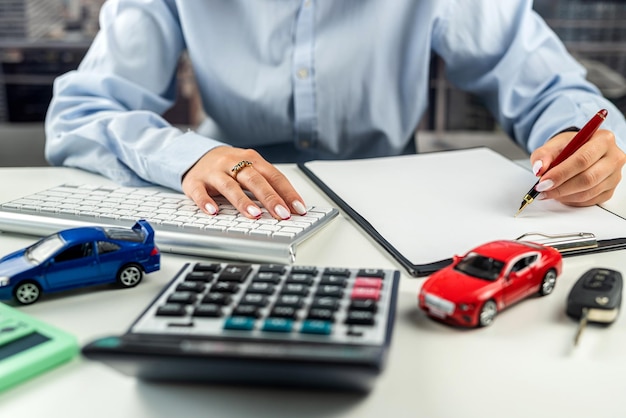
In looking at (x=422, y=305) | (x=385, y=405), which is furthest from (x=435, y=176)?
(x=385, y=405)

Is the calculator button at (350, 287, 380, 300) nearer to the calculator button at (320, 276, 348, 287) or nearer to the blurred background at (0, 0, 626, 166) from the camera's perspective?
the calculator button at (320, 276, 348, 287)

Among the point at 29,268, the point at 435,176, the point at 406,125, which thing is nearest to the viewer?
the point at 29,268

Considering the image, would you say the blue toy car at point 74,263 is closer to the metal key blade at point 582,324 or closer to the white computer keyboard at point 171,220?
the white computer keyboard at point 171,220

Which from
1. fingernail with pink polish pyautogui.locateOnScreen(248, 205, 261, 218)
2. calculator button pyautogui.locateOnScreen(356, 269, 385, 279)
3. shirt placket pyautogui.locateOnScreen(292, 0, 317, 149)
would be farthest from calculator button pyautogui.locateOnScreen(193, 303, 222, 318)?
shirt placket pyautogui.locateOnScreen(292, 0, 317, 149)

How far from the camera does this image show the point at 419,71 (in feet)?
3.52

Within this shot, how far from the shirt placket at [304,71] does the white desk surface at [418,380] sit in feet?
1.92

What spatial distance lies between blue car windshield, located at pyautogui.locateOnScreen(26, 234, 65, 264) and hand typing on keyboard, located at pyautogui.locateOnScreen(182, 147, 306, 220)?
18cm

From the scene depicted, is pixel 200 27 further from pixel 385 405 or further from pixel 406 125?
pixel 385 405

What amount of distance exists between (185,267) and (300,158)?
0.64 metres

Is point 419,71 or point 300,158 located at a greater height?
point 419,71

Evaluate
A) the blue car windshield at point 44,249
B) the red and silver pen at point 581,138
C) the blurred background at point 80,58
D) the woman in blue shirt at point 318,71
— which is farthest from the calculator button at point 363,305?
the blurred background at point 80,58

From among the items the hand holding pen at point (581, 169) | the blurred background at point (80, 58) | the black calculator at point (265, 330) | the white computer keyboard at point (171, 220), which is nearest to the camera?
the black calculator at point (265, 330)

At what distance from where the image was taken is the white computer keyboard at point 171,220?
57 cm

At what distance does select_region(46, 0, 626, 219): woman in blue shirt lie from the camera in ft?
3.11
